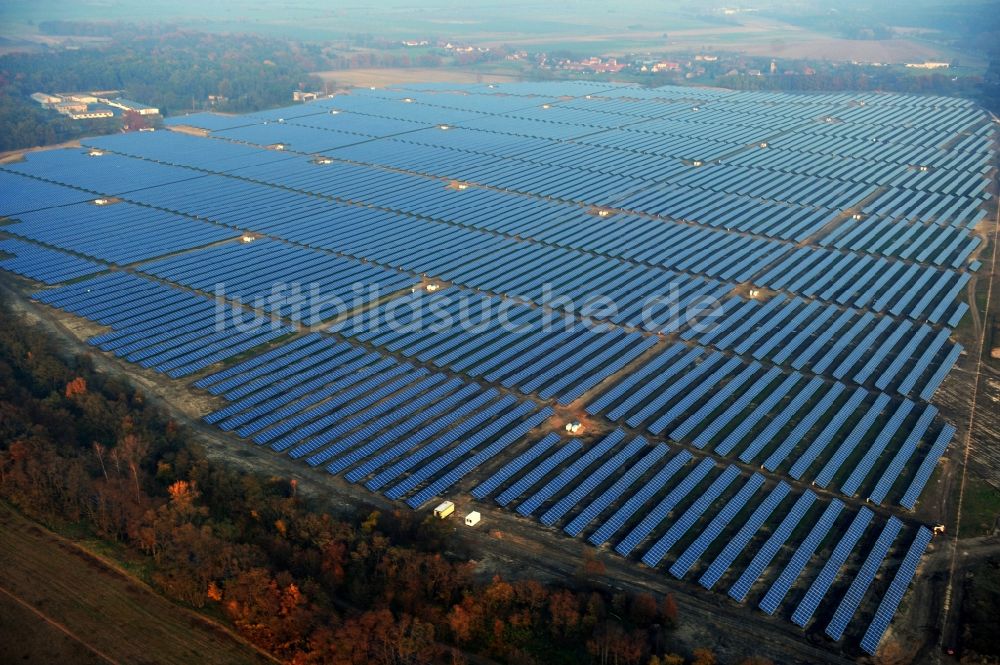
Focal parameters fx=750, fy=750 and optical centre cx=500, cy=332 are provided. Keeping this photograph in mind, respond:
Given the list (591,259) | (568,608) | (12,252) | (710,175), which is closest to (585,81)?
(710,175)

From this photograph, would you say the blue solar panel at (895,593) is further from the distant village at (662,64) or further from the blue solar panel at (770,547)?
the distant village at (662,64)

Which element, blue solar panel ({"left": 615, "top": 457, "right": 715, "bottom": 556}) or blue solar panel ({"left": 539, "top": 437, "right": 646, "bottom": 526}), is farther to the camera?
blue solar panel ({"left": 539, "top": 437, "right": 646, "bottom": 526})

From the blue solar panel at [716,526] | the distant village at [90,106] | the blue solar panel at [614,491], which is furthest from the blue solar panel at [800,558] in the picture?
the distant village at [90,106]

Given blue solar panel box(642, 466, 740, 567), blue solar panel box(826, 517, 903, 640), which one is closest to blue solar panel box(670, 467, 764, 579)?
blue solar panel box(642, 466, 740, 567)

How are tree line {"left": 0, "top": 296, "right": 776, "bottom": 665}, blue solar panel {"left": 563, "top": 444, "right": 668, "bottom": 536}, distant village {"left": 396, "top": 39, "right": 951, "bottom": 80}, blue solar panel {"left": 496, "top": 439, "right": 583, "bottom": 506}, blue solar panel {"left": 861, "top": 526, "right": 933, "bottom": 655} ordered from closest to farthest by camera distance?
tree line {"left": 0, "top": 296, "right": 776, "bottom": 665}
blue solar panel {"left": 861, "top": 526, "right": 933, "bottom": 655}
blue solar panel {"left": 563, "top": 444, "right": 668, "bottom": 536}
blue solar panel {"left": 496, "top": 439, "right": 583, "bottom": 506}
distant village {"left": 396, "top": 39, "right": 951, "bottom": 80}

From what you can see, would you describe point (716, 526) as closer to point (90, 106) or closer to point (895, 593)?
point (895, 593)

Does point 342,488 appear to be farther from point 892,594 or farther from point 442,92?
point 442,92

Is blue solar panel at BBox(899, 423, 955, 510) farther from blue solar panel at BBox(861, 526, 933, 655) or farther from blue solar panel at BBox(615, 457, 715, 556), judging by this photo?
blue solar panel at BBox(615, 457, 715, 556)
